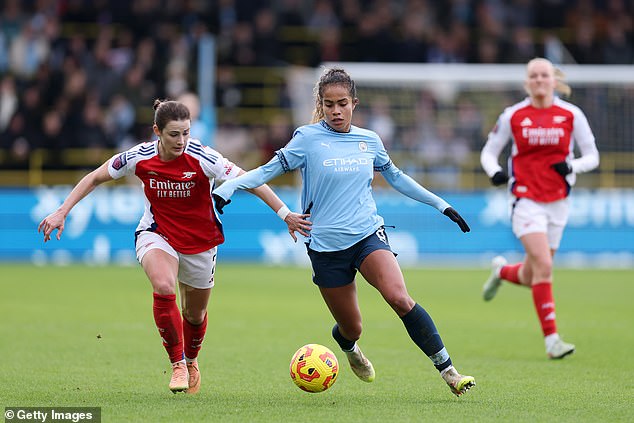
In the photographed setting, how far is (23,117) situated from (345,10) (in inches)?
316

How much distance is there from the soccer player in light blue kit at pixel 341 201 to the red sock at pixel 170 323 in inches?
36.6

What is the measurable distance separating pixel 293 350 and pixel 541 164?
279cm

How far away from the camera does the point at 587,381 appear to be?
8.46m

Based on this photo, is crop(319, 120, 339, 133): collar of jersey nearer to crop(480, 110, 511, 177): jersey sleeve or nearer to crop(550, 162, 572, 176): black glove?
crop(480, 110, 511, 177): jersey sleeve

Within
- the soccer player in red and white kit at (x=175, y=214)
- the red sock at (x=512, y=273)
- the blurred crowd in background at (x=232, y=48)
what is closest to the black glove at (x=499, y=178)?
the red sock at (x=512, y=273)

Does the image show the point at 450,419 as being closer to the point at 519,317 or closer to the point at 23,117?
the point at 519,317

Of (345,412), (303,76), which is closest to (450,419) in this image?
(345,412)

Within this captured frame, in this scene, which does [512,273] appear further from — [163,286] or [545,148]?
[163,286]

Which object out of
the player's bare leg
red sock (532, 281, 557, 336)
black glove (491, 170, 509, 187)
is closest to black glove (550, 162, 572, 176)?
black glove (491, 170, 509, 187)

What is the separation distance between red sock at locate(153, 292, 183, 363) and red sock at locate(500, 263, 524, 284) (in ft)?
14.7

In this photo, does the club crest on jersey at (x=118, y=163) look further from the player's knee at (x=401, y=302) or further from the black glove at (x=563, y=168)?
the black glove at (x=563, y=168)

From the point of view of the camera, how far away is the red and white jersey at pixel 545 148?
10648 mm

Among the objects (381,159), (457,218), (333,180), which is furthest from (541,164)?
(333,180)

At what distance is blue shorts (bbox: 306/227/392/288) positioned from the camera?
7.59 meters
